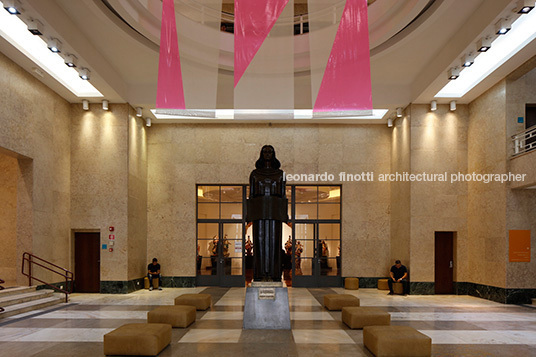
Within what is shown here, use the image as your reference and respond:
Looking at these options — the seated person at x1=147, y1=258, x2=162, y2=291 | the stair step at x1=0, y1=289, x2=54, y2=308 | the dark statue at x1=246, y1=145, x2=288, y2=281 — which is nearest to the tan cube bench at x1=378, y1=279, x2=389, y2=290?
the seated person at x1=147, y1=258, x2=162, y2=291

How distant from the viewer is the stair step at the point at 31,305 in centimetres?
1099

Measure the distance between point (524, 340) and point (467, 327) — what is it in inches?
55.9

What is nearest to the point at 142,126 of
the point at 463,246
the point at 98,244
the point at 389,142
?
the point at 98,244

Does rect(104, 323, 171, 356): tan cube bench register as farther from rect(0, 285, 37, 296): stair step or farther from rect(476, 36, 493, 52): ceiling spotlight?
rect(476, 36, 493, 52): ceiling spotlight

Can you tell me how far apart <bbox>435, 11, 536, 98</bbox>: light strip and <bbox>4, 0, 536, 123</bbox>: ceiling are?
242 millimetres

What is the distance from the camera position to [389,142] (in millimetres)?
18297

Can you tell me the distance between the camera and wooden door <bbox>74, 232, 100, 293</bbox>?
15977 mm

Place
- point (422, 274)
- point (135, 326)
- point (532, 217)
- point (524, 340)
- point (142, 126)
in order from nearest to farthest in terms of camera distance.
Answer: point (135, 326) < point (524, 340) < point (532, 217) < point (422, 274) < point (142, 126)

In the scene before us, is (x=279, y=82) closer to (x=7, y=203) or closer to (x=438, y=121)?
(x=438, y=121)

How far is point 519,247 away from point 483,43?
20.0 feet

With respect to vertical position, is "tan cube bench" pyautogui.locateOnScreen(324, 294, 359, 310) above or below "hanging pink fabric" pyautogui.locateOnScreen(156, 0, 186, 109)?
below

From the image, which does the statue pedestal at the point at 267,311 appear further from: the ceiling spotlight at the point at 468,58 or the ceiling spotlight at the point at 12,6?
the ceiling spotlight at the point at 468,58

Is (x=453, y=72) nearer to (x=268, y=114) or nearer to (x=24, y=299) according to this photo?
(x=268, y=114)

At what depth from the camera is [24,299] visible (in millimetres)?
12188
